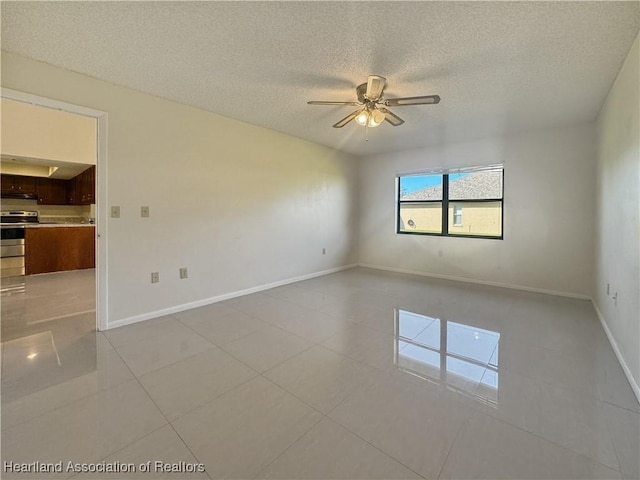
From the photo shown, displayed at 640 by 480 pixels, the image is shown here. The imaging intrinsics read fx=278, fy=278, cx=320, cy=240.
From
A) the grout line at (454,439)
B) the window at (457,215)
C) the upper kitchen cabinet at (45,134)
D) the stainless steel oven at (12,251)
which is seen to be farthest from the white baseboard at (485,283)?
the stainless steel oven at (12,251)

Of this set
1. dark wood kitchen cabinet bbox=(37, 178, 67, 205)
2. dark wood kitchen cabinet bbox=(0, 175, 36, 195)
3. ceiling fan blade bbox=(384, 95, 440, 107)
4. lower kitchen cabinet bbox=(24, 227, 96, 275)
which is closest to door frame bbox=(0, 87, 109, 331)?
ceiling fan blade bbox=(384, 95, 440, 107)

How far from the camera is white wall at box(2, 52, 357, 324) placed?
2.75 metres

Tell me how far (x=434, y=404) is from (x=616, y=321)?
2.01 meters

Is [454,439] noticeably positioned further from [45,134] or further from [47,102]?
[45,134]

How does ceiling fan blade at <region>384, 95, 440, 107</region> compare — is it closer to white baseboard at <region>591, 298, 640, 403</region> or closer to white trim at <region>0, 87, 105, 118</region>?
white baseboard at <region>591, 298, 640, 403</region>

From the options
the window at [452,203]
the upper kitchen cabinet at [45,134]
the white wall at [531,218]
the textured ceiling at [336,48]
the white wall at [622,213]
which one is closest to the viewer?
the textured ceiling at [336,48]

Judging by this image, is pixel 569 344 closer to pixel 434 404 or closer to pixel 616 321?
Answer: pixel 616 321

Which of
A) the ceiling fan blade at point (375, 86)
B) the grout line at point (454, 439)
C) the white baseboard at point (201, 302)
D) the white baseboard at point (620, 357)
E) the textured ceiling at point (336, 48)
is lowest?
the grout line at point (454, 439)

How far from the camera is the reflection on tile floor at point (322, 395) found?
1.29 metres

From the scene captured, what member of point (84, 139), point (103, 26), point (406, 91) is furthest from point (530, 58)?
point (84, 139)

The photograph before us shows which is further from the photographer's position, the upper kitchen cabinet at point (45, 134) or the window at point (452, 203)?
the window at point (452, 203)

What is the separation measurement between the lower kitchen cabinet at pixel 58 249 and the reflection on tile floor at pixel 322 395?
7.79 feet

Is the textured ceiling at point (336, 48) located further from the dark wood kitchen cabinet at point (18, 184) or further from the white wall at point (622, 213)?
the dark wood kitchen cabinet at point (18, 184)

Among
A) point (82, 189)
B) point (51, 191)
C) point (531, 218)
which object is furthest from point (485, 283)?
point (51, 191)
